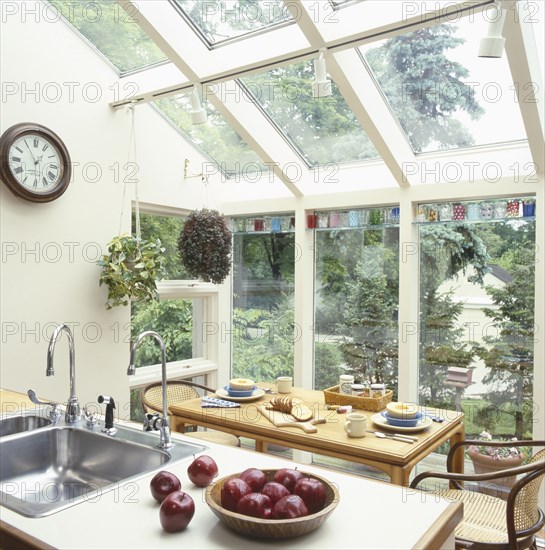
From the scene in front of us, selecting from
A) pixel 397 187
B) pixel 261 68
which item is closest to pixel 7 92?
pixel 261 68

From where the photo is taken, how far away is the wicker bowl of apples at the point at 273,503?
122 cm

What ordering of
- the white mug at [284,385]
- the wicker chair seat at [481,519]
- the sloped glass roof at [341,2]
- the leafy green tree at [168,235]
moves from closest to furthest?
A: the wicker chair seat at [481,519], the sloped glass roof at [341,2], the white mug at [284,385], the leafy green tree at [168,235]

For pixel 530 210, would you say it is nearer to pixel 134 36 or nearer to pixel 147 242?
pixel 147 242

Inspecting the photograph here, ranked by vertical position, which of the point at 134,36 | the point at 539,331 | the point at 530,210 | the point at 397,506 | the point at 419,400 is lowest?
the point at 419,400

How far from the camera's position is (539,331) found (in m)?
3.23

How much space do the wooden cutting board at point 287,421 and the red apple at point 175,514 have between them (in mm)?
1400

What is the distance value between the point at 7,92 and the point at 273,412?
240cm

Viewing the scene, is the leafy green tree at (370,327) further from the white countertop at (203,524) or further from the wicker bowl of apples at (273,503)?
the wicker bowl of apples at (273,503)

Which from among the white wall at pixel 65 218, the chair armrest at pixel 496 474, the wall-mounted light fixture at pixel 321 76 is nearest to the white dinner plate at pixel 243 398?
the white wall at pixel 65 218

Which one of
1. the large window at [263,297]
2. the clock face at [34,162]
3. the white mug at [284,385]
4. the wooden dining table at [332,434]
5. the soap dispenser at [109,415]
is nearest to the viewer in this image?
the soap dispenser at [109,415]

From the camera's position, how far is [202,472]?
1.53m

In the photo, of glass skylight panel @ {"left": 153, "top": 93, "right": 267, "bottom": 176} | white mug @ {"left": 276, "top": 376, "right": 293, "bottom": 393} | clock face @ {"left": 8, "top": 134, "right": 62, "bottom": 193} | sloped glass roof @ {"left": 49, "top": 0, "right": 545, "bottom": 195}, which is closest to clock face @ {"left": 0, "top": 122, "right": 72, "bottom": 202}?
clock face @ {"left": 8, "top": 134, "right": 62, "bottom": 193}

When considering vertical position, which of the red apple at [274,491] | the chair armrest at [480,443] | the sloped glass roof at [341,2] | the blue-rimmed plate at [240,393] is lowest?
the chair armrest at [480,443]

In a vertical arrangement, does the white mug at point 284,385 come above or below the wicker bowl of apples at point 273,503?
below
